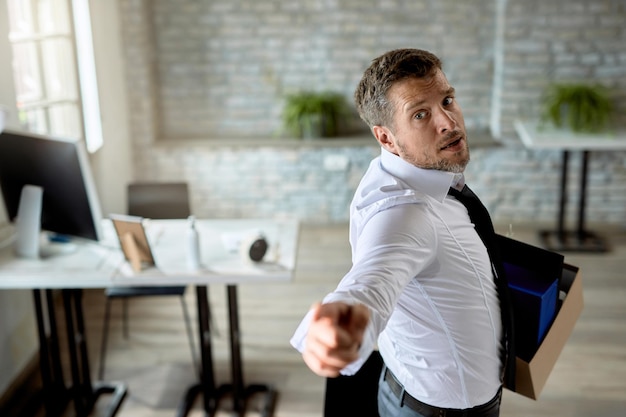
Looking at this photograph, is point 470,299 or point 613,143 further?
point 613,143

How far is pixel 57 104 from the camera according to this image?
4.56 m

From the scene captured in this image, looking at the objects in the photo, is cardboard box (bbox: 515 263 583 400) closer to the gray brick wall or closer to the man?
the man

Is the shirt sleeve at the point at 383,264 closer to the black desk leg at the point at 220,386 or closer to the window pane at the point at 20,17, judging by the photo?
the black desk leg at the point at 220,386

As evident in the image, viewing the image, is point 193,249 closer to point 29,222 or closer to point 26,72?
point 29,222

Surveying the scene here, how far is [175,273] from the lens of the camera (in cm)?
298

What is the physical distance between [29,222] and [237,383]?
1.14 m

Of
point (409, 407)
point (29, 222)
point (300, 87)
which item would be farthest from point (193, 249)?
point (300, 87)

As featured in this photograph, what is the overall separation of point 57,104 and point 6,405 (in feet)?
6.24

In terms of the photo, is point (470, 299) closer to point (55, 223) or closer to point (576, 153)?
point (55, 223)

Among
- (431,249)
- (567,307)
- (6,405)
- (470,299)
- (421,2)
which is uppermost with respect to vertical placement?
(421,2)

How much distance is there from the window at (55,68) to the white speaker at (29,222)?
104cm

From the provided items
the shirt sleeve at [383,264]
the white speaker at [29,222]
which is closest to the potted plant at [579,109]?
the white speaker at [29,222]

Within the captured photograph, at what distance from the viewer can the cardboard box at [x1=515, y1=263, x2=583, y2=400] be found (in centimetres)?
171

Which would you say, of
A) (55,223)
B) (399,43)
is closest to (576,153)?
(399,43)
